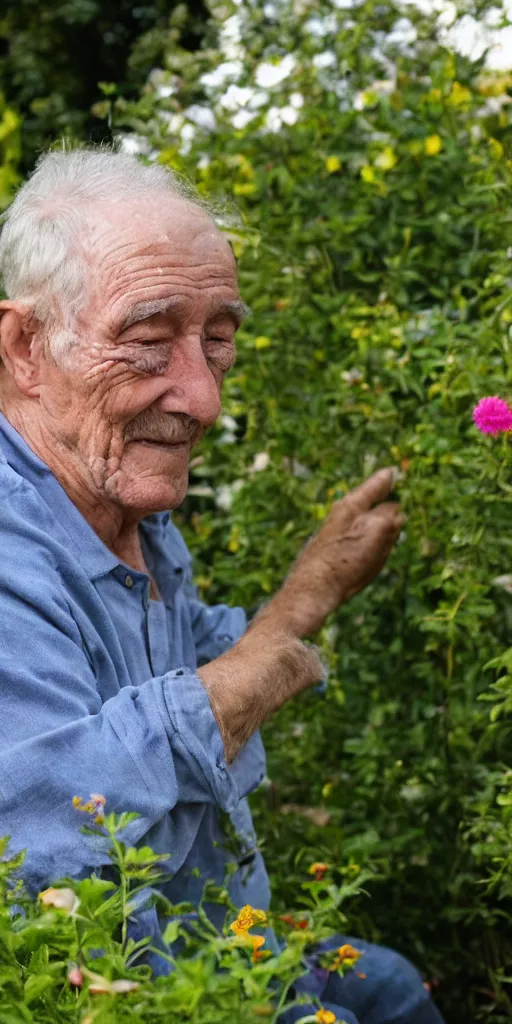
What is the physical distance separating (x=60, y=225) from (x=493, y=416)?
734mm

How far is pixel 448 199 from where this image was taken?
294 centimetres

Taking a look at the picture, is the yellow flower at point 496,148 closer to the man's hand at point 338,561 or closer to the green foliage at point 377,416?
the green foliage at point 377,416

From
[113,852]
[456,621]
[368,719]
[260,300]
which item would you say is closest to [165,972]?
[113,852]

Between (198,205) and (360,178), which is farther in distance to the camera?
(360,178)

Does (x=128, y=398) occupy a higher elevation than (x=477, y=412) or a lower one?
higher

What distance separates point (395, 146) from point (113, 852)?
191 centimetres

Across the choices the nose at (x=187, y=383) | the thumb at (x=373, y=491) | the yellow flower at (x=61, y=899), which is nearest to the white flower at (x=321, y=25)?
the thumb at (x=373, y=491)

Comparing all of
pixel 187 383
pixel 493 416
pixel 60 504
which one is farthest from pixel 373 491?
pixel 60 504

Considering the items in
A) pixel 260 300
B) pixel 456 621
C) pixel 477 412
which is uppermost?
pixel 477 412

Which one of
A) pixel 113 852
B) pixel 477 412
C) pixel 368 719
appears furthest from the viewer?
pixel 368 719

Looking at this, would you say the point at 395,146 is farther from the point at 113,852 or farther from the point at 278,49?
the point at 113,852

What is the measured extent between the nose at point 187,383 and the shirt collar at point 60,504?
0.21 metres

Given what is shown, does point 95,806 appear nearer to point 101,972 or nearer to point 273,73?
point 101,972

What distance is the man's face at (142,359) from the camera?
1.95 m
